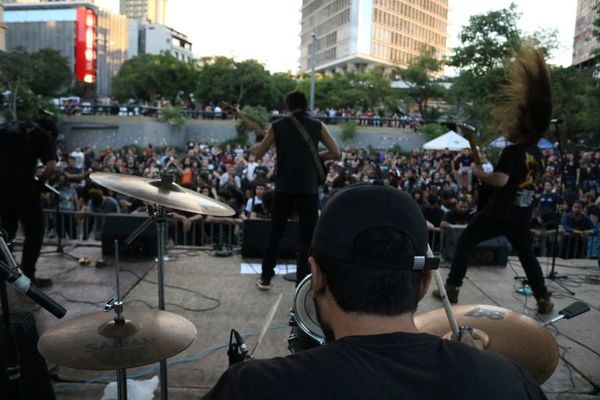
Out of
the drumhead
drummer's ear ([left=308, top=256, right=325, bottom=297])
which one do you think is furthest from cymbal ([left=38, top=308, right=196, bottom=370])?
drummer's ear ([left=308, top=256, right=325, bottom=297])

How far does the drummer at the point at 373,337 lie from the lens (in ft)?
3.87

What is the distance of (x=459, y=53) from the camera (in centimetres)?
3853

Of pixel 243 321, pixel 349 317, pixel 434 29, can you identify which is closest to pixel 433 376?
pixel 349 317

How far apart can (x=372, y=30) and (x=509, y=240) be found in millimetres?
116449

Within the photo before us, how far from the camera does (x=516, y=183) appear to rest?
4848mm

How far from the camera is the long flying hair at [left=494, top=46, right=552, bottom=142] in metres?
4.91

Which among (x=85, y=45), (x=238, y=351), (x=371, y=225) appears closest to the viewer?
(x=371, y=225)

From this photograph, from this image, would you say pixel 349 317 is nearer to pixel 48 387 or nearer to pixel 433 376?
pixel 433 376

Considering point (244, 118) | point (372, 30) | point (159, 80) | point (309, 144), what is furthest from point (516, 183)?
point (372, 30)

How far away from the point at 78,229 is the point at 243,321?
5202 millimetres

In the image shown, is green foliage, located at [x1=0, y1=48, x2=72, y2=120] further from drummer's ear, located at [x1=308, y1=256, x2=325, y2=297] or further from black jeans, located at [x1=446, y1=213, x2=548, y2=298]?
drummer's ear, located at [x1=308, y1=256, x2=325, y2=297]

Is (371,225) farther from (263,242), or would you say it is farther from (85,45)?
(85,45)

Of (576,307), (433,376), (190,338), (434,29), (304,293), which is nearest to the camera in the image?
(433,376)

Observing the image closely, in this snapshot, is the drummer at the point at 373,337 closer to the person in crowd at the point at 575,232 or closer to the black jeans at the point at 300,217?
the black jeans at the point at 300,217
